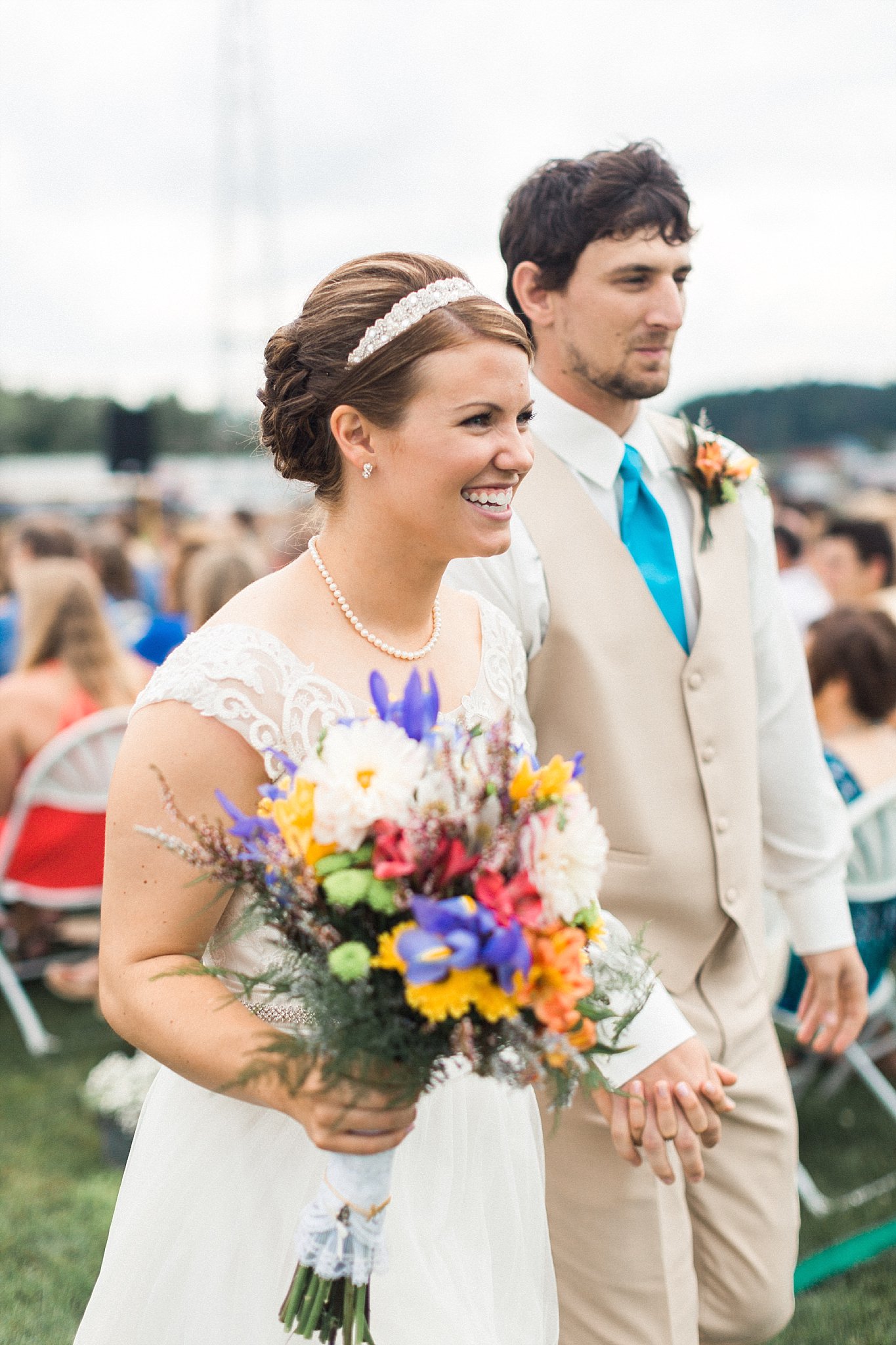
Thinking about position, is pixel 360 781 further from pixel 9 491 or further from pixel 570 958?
pixel 9 491

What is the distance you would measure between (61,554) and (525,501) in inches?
196

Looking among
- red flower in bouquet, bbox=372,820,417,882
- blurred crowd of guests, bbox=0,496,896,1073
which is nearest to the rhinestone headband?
blurred crowd of guests, bbox=0,496,896,1073

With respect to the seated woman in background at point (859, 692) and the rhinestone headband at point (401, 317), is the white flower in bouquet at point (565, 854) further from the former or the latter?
the seated woman in background at point (859, 692)

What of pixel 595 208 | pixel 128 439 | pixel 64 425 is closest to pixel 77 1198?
pixel 595 208

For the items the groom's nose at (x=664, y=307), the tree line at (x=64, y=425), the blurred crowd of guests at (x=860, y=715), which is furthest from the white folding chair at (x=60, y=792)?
the tree line at (x=64, y=425)

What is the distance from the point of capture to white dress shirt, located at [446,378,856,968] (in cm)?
267

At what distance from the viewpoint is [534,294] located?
2.69 m

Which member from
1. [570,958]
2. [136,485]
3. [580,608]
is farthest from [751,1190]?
[136,485]

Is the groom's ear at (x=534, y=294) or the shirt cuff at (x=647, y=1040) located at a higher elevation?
the groom's ear at (x=534, y=294)

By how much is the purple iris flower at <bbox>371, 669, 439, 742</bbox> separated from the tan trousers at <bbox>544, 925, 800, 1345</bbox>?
1.27 meters

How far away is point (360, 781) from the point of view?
4.74 ft

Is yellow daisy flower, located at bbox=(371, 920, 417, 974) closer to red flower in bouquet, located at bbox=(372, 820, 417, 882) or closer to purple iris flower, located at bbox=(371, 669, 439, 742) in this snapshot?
red flower in bouquet, located at bbox=(372, 820, 417, 882)

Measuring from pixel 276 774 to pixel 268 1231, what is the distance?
0.69m

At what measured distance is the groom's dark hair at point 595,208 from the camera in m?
2.60
